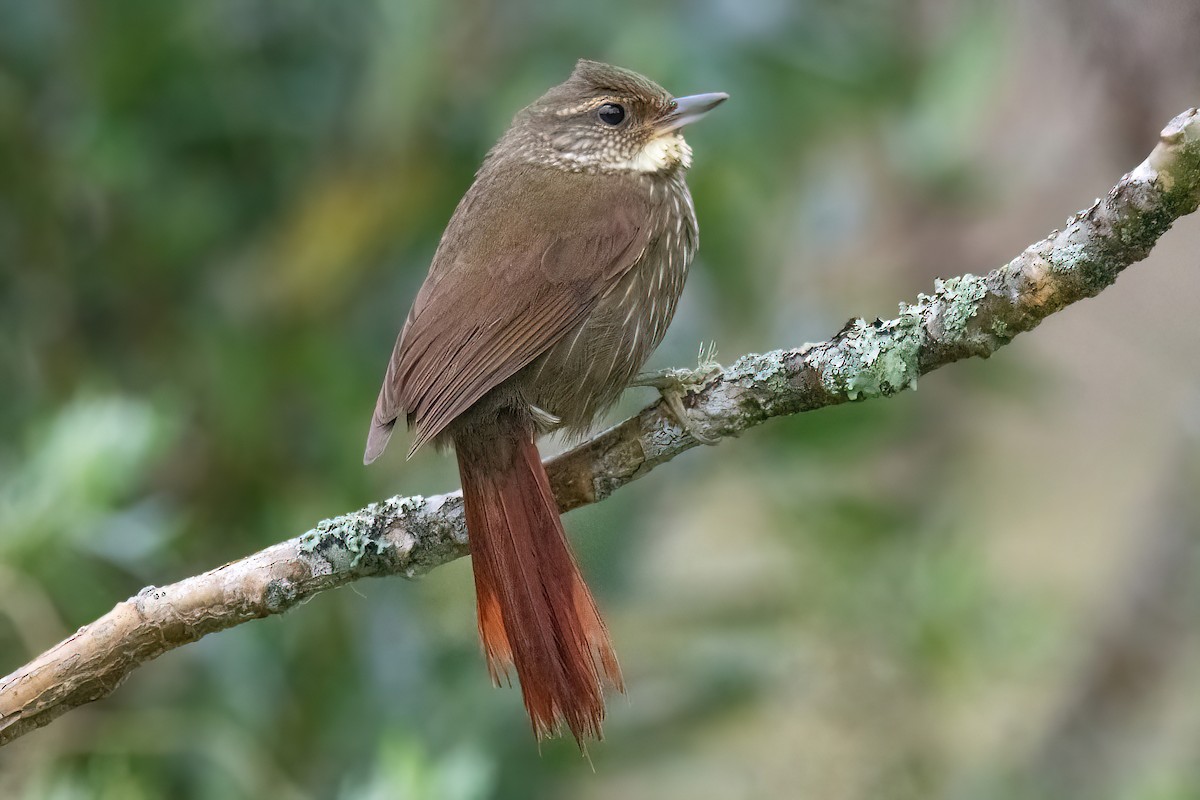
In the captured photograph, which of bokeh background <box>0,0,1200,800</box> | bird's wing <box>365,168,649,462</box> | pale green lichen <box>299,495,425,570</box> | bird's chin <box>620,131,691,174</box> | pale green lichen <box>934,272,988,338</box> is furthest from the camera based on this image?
bokeh background <box>0,0,1200,800</box>

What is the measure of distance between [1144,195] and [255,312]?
276cm

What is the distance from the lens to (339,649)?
3686 millimetres

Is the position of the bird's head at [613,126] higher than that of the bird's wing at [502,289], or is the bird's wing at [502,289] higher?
the bird's head at [613,126]

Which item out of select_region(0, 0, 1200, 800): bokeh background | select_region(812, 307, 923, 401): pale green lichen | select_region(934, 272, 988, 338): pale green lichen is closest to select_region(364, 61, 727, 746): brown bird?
select_region(0, 0, 1200, 800): bokeh background

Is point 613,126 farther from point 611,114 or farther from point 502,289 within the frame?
point 502,289

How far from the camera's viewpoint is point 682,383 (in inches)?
104

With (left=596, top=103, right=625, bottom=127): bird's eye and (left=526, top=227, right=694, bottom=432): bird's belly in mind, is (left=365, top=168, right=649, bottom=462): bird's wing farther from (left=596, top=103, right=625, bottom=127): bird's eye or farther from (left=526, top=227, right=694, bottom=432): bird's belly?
(left=596, top=103, right=625, bottom=127): bird's eye

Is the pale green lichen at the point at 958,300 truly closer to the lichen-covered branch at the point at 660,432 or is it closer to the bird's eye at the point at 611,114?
the lichen-covered branch at the point at 660,432

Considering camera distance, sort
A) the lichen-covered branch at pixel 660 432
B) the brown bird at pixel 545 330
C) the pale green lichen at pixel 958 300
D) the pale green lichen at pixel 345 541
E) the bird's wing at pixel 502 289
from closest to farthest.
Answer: the lichen-covered branch at pixel 660 432 → the pale green lichen at pixel 958 300 → the pale green lichen at pixel 345 541 → the brown bird at pixel 545 330 → the bird's wing at pixel 502 289

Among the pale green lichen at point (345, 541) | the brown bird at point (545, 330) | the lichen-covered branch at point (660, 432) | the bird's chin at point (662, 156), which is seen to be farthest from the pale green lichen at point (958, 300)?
the bird's chin at point (662, 156)

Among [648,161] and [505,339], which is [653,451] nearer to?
[505,339]

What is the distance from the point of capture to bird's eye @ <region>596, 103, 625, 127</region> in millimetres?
3375

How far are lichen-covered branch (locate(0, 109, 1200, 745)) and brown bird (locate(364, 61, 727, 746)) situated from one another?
5.2 inches

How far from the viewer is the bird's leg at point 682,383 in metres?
2.54
